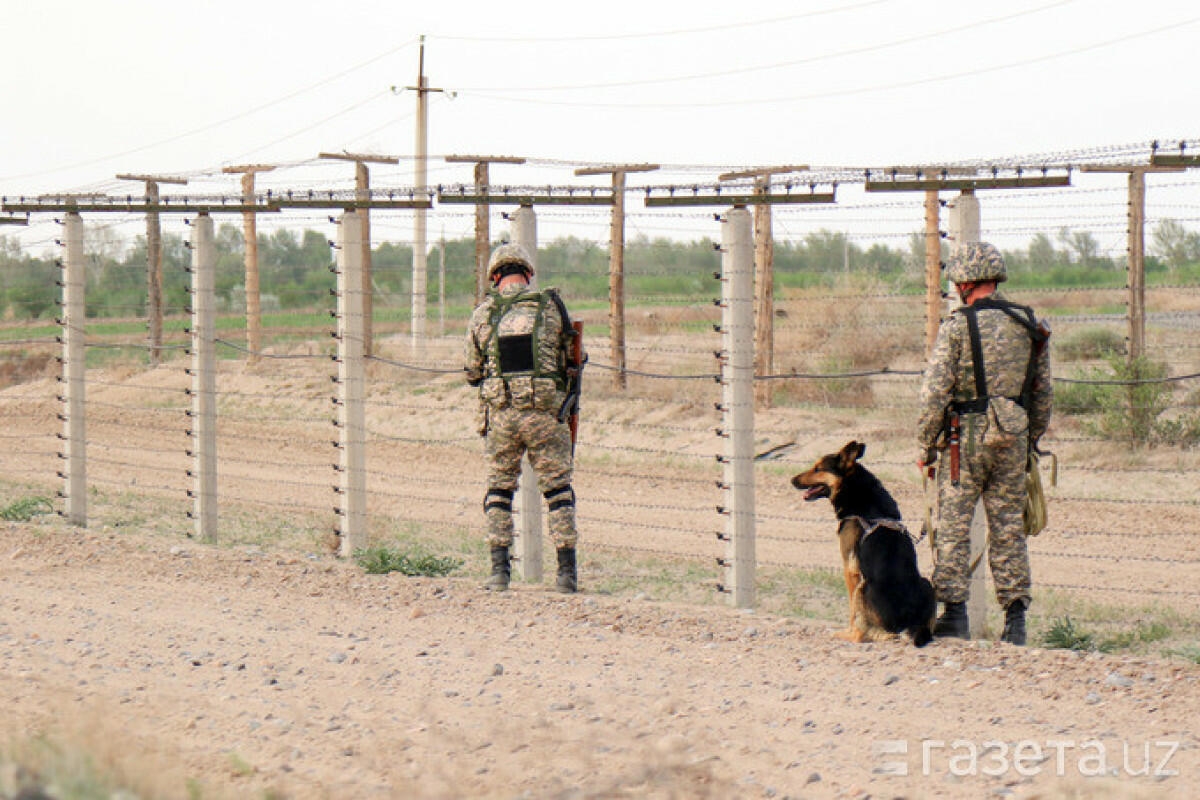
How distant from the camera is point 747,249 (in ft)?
28.8

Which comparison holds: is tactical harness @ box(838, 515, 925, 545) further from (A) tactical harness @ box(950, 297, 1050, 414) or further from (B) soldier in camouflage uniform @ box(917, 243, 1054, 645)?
(A) tactical harness @ box(950, 297, 1050, 414)

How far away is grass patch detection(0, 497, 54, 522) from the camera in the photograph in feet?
41.0

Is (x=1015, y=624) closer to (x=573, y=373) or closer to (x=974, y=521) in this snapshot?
(x=974, y=521)

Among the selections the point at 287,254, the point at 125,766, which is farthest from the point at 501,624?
the point at 287,254

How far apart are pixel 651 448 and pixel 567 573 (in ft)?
31.7

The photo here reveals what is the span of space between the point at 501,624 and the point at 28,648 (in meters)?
2.37

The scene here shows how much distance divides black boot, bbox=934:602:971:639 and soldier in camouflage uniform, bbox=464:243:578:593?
2239 mm

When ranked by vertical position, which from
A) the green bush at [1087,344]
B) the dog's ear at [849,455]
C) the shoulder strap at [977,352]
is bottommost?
the dog's ear at [849,455]

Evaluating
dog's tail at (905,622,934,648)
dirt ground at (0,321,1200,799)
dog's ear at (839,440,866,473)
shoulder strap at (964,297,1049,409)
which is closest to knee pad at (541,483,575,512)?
dirt ground at (0,321,1200,799)

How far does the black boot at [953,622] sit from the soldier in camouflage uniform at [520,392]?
224 cm

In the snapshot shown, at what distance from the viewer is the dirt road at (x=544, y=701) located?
519 centimetres

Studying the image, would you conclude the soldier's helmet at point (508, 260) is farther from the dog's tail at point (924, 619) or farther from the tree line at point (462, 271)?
the tree line at point (462, 271)

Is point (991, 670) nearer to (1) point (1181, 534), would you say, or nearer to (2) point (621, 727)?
(2) point (621, 727)

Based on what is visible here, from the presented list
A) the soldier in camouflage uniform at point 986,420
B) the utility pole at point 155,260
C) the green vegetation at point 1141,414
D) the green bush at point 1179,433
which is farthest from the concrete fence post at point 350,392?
the utility pole at point 155,260
